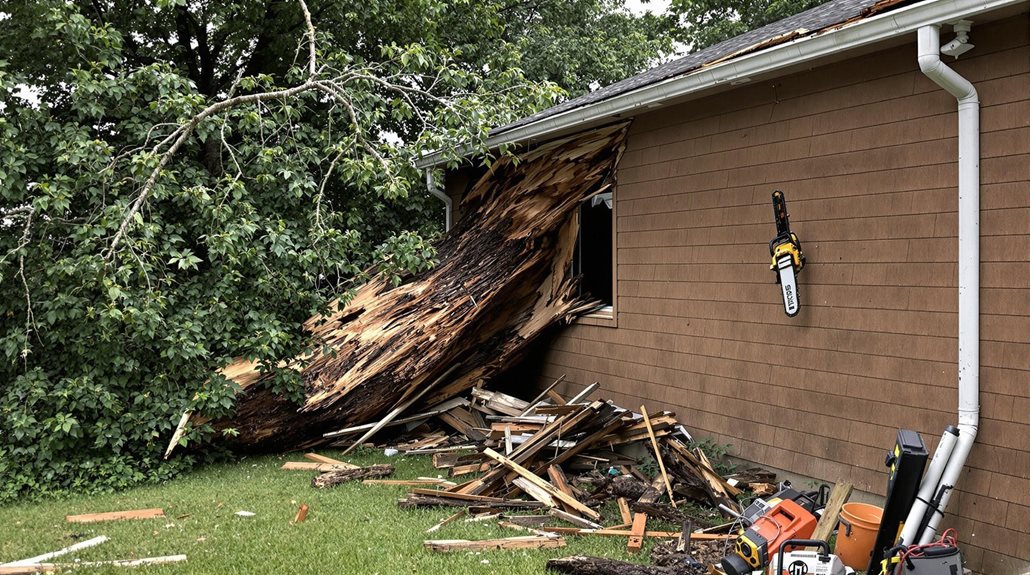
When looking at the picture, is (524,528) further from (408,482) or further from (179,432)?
(179,432)

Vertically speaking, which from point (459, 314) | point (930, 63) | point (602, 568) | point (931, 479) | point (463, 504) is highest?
point (930, 63)

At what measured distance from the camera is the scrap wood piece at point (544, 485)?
5.60 m

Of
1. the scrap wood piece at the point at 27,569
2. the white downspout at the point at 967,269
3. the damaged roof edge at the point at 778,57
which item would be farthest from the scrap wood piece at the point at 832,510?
the scrap wood piece at the point at 27,569

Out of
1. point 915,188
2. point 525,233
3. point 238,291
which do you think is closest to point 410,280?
point 525,233

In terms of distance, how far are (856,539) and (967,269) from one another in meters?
1.70

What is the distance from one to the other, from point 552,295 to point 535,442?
106 inches

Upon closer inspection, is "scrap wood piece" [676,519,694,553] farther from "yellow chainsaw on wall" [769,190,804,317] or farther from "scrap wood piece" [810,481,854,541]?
"yellow chainsaw on wall" [769,190,804,317]

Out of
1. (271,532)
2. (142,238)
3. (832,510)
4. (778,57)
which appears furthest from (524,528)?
(142,238)

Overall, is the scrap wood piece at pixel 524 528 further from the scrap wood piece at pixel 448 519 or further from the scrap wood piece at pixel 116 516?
the scrap wood piece at pixel 116 516

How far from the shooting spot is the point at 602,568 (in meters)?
4.38

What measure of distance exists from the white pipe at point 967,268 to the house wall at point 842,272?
0.06m

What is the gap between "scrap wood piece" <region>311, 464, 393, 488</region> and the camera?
6766mm

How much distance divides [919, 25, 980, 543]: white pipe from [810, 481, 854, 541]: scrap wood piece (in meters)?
0.58

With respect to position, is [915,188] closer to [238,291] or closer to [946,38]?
[946,38]
